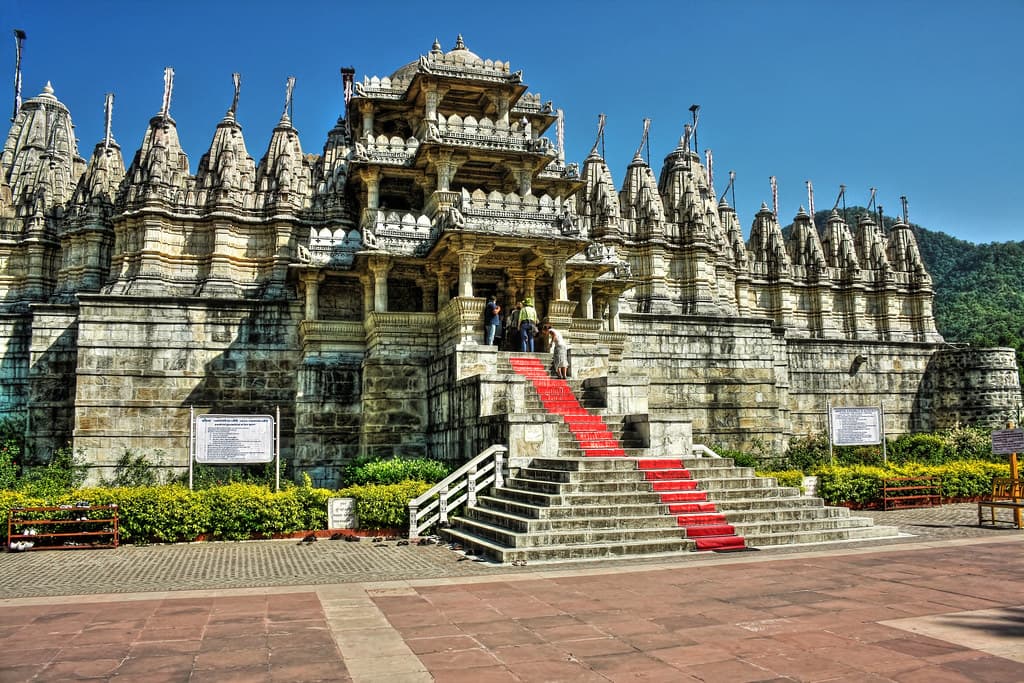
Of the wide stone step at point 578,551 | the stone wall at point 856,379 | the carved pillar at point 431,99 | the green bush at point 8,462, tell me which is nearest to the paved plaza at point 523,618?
the wide stone step at point 578,551

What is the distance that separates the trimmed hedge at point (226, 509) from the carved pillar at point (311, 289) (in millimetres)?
8071

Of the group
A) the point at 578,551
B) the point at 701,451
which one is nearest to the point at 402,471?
the point at 578,551

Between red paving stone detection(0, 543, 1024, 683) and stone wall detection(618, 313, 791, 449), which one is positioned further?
stone wall detection(618, 313, 791, 449)

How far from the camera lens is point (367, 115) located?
2705cm

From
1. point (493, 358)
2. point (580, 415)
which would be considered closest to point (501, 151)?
Result: point (493, 358)

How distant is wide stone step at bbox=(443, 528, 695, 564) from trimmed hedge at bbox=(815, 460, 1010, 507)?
8.26 m

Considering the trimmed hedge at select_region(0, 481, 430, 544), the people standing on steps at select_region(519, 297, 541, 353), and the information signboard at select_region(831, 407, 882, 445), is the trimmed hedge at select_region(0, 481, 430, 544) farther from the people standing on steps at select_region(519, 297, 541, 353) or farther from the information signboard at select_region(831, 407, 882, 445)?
the information signboard at select_region(831, 407, 882, 445)

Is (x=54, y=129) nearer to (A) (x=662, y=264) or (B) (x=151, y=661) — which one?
(A) (x=662, y=264)

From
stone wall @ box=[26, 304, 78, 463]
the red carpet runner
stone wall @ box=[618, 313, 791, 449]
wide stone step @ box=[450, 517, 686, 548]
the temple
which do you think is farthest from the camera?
stone wall @ box=[618, 313, 791, 449]

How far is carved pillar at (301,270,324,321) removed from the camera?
23.8 meters

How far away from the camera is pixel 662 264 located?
32.4 metres

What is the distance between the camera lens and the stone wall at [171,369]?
24078mm

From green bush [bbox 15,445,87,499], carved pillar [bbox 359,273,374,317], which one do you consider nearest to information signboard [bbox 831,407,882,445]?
carved pillar [bbox 359,273,374,317]

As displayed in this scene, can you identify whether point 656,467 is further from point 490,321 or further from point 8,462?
point 8,462
